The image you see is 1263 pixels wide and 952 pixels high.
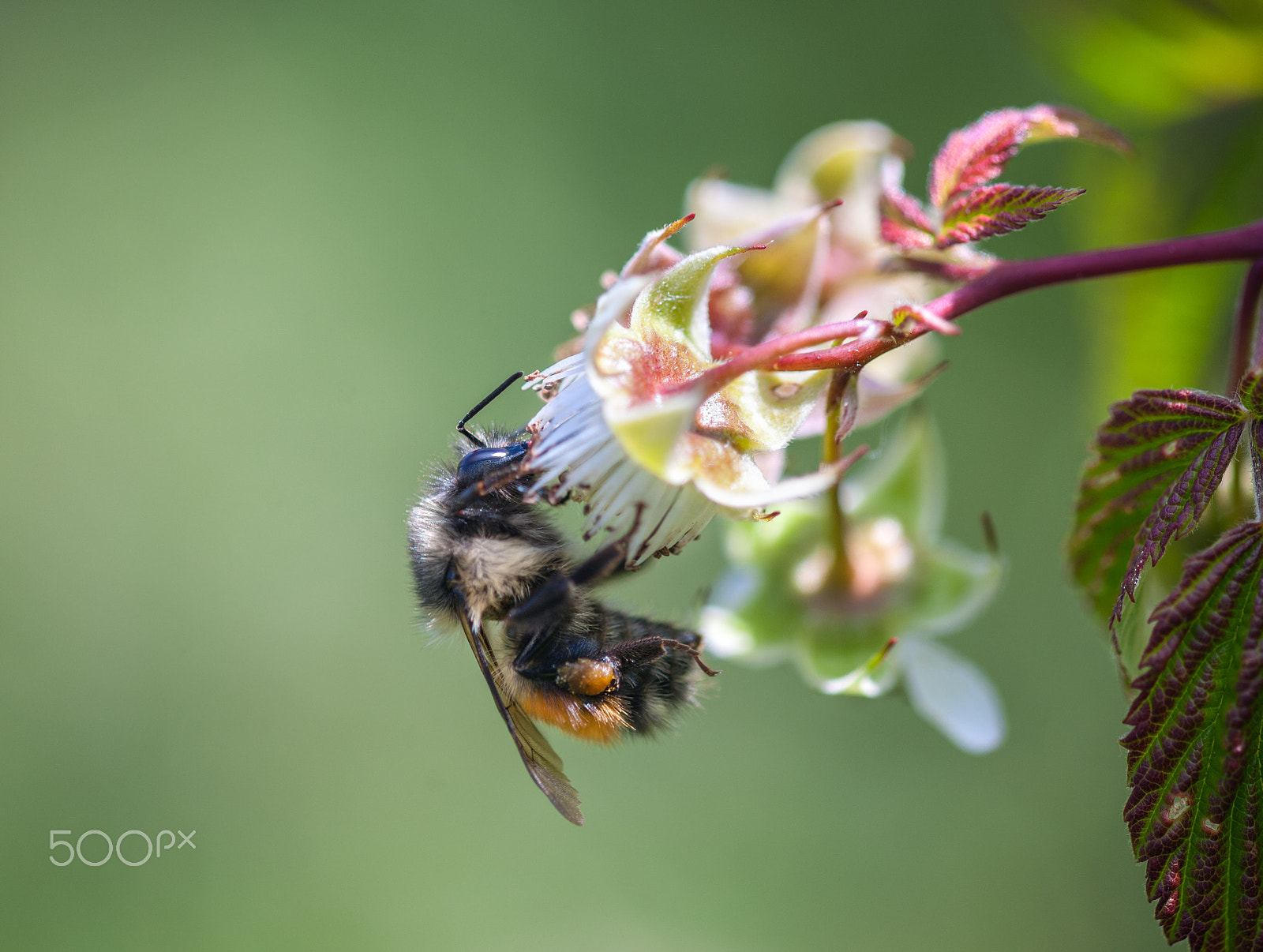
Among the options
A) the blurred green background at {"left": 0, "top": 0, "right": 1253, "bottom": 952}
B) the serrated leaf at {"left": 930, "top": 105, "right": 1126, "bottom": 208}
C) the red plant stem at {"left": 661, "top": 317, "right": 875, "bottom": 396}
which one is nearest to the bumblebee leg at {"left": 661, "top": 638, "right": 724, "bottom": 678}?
the red plant stem at {"left": 661, "top": 317, "right": 875, "bottom": 396}

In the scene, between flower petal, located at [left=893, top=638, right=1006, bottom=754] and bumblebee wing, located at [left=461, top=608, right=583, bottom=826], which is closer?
bumblebee wing, located at [left=461, top=608, right=583, bottom=826]

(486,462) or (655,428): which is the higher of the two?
(655,428)

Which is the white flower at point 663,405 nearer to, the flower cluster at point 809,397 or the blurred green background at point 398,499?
the flower cluster at point 809,397

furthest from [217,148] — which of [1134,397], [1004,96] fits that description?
[1134,397]

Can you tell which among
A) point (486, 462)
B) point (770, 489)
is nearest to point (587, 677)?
point (486, 462)

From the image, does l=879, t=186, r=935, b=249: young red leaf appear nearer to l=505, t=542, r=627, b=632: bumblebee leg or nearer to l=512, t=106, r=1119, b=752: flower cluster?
l=512, t=106, r=1119, b=752: flower cluster

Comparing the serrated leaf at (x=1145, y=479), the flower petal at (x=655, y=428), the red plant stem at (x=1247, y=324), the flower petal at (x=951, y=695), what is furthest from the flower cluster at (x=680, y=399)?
the flower petal at (x=951, y=695)

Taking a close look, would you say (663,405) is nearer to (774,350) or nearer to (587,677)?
(774,350)
